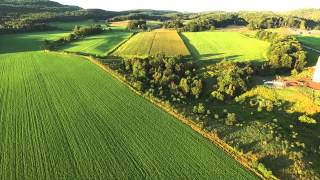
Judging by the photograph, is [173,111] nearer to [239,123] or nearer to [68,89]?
[239,123]

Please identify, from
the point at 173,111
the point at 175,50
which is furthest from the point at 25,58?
the point at 173,111

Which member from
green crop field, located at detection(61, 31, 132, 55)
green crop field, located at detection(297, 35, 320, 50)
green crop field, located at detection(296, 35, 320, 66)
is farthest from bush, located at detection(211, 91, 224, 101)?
green crop field, located at detection(297, 35, 320, 50)

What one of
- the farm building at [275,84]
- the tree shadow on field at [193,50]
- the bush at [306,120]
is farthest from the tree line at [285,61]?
the bush at [306,120]

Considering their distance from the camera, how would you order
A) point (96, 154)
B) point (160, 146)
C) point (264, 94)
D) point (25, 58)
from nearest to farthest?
point (96, 154) → point (160, 146) → point (264, 94) → point (25, 58)

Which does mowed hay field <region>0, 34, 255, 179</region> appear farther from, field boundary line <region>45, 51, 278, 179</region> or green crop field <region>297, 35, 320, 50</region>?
green crop field <region>297, 35, 320, 50</region>

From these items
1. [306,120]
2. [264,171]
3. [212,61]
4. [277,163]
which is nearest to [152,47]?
[212,61]
